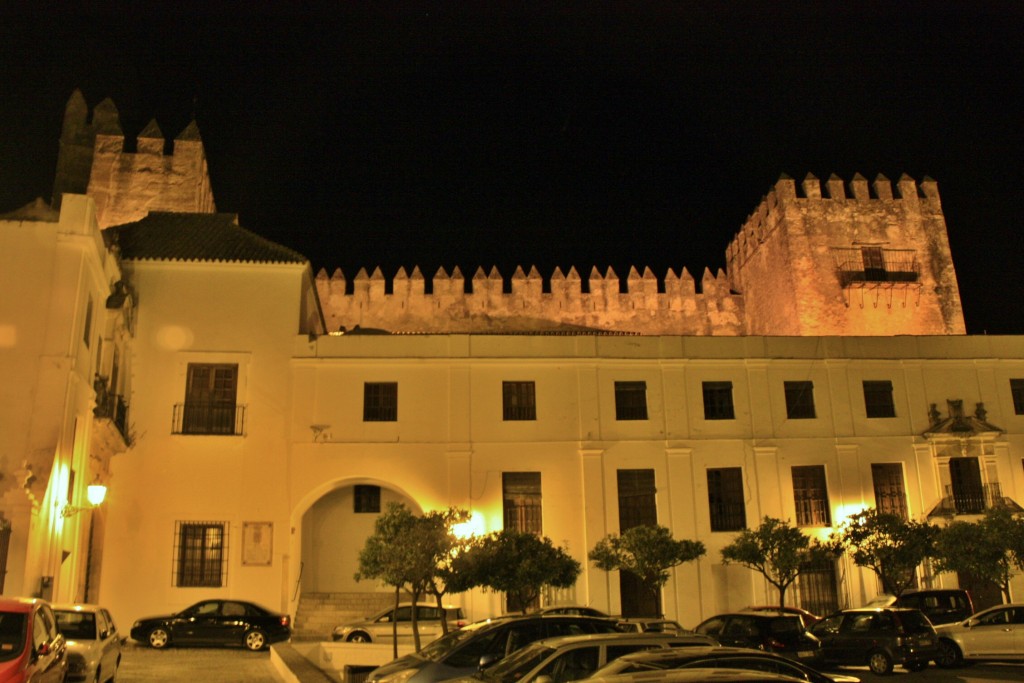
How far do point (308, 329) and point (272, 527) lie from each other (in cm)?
698

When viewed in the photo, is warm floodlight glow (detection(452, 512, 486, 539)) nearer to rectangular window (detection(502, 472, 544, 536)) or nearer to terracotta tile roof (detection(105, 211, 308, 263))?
rectangular window (detection(502, 472, 544, 536))

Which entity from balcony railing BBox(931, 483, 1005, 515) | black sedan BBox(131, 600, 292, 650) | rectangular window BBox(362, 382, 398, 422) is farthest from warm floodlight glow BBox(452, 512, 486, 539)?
balcony railing BBox(931, 483, 1005, 515)

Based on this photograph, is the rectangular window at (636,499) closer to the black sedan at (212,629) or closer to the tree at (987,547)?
the tree at (987,547)

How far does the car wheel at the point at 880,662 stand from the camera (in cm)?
1617

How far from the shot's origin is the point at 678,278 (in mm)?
39750

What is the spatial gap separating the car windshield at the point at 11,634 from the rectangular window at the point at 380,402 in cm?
1641

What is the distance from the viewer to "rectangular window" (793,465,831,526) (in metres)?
26.0

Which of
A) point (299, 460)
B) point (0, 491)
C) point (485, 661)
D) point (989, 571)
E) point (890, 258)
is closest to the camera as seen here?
point (485, 661)

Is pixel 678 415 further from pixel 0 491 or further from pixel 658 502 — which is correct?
pixel 0 491

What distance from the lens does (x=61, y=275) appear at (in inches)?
729

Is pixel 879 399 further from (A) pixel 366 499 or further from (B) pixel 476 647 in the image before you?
(B) pixel 476 647

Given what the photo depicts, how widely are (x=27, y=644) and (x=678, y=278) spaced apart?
3358 centimetres

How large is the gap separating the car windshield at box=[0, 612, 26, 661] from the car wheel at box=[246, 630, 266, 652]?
40.5ft

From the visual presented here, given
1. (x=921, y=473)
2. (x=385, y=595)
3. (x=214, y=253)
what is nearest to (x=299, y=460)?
(x=385, y=595)
